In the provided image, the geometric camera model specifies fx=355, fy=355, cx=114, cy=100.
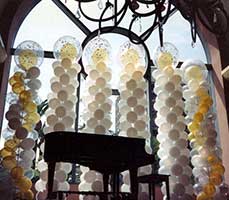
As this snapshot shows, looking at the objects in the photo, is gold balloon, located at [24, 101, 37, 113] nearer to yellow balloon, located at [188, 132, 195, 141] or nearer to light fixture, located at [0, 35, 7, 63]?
light fixture, located at [0, 35, 7, 63]

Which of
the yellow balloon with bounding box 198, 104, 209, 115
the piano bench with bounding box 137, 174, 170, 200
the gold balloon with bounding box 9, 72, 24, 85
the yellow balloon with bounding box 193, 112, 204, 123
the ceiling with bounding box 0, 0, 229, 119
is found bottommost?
the piano bench with bounding box 137, 174, 170, 200

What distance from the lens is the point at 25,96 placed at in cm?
430

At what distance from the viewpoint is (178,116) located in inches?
181

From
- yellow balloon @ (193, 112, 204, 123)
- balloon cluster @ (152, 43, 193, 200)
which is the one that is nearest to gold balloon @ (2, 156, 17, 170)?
balloon cluster @ (152, 43, 193, 200)

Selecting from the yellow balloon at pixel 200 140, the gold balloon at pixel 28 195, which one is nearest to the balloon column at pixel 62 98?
the gold balloon at pixel 28 195

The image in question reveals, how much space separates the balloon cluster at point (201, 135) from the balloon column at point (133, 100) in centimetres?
60

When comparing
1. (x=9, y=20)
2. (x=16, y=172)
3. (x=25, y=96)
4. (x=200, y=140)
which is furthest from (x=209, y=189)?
(x=9, y=20)

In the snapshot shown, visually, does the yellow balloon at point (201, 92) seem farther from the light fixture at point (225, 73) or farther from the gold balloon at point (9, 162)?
the gold balloon at point (9, 162)

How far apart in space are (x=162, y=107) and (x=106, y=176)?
4.09 feet

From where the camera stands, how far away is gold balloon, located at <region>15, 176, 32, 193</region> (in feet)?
12.9

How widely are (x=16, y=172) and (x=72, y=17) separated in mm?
2779

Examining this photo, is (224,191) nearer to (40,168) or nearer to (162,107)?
(162,107)

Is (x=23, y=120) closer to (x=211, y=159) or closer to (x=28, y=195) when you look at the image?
(x=28, y=195)

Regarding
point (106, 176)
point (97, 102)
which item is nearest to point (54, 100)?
point (97, 102)
